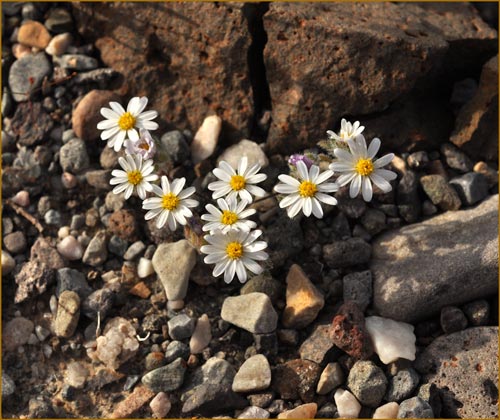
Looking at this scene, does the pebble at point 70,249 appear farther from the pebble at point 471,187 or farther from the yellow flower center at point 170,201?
the pebble at point 471,187

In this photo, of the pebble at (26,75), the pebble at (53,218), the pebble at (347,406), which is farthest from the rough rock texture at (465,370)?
the pebble at (26,75)

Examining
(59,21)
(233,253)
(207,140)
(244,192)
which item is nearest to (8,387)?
(233,253)

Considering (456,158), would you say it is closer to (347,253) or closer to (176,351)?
(347,253)

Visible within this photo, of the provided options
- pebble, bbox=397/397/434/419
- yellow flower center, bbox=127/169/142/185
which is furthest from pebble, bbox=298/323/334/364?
yellow flower center, bbox=127/169/142/185

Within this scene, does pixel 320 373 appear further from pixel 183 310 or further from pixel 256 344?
pixel 183 310

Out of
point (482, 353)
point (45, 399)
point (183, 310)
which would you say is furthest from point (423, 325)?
point (45, 399)
